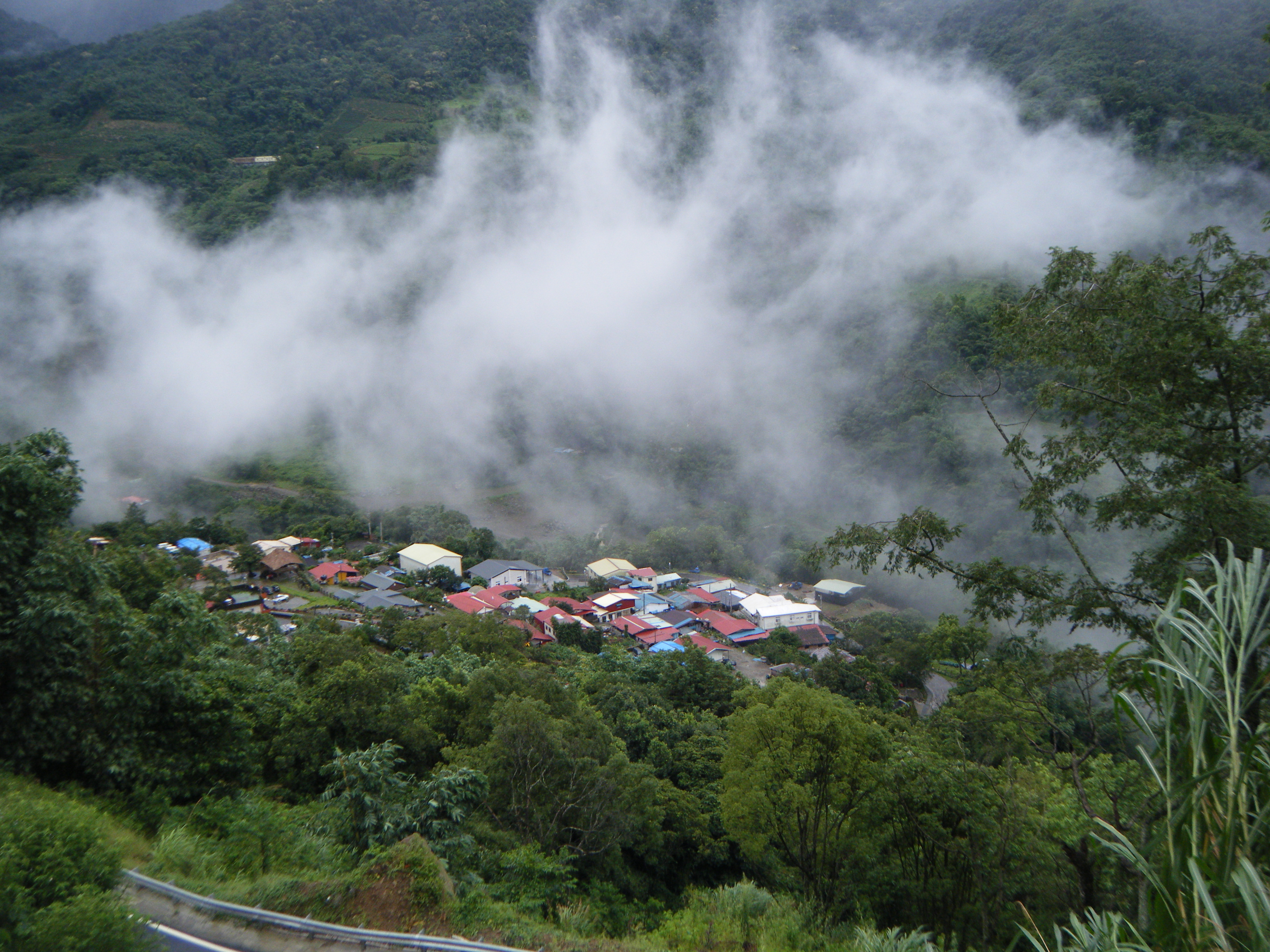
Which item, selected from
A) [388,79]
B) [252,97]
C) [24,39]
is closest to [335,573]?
[252,97]

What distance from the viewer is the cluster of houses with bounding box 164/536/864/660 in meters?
33.3

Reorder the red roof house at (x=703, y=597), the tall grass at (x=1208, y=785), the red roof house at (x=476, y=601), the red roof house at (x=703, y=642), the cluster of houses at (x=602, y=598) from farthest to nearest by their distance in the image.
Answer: the red roof house at (x=703, y=597)
the red roof house at (x=476, y=601)
the cluster of houses at (x=602, y=598)
the red roof house at (x=703, y=642)
the tall grass at (x=1208, y=785)

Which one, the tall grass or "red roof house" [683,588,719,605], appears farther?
"red roof house" [683,588,719,605]

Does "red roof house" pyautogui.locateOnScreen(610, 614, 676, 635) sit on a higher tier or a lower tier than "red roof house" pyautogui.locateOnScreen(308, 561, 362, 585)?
lower

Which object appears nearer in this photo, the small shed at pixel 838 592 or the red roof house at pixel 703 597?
the red roof house at pixel 703 597

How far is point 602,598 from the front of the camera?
123ft

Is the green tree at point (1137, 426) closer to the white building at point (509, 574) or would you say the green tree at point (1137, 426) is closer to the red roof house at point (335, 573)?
the white building at point (509, 574)

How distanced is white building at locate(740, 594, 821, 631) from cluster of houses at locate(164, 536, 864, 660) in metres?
0.05

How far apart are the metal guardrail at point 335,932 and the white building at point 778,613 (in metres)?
31.3

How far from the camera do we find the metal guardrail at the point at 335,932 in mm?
4863

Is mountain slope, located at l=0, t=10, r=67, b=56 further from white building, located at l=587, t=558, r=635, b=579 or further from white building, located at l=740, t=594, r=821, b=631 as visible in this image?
white building, located at l=740, t=594, r=821, b=631

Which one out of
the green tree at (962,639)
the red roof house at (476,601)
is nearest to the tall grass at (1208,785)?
the green tree at (962,639)

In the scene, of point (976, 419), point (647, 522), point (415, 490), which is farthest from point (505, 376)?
point (976, 419)

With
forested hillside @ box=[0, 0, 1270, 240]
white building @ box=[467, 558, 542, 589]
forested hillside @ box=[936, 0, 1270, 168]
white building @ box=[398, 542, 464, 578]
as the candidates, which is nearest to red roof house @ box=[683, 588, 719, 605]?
white building @ box=[467, 558, 542, 589]
